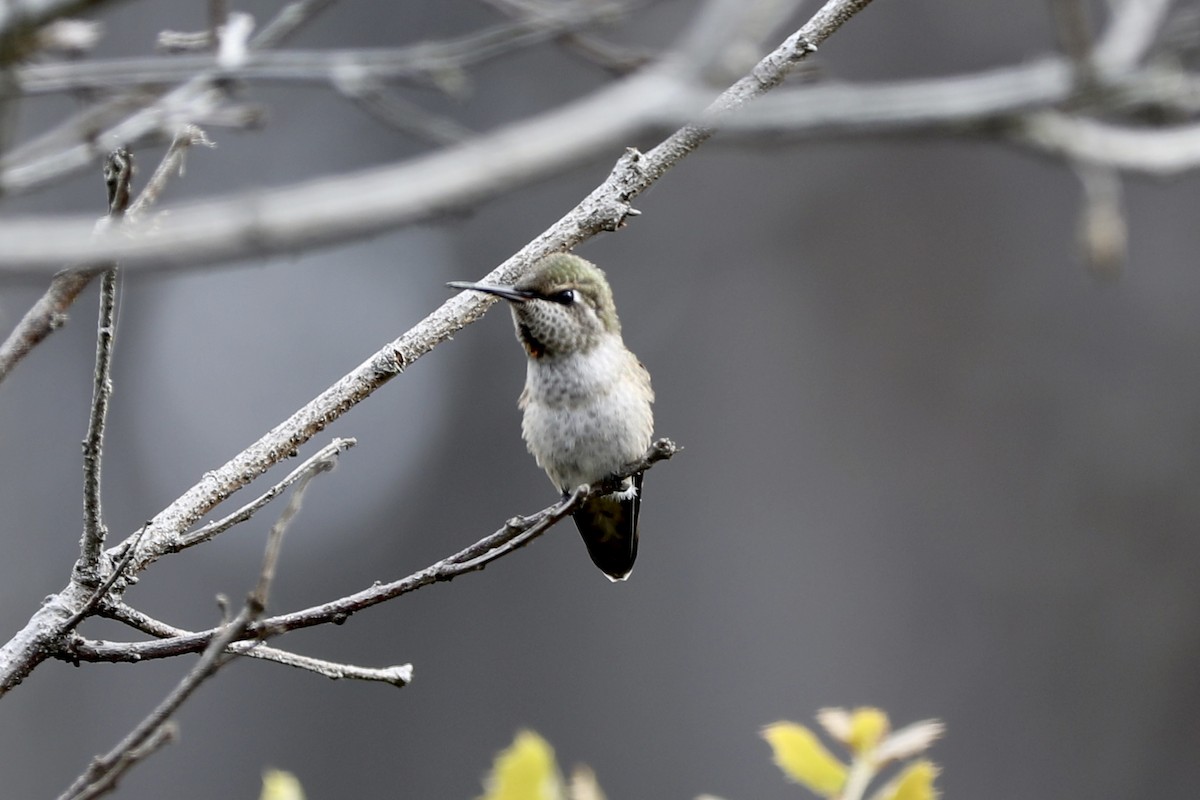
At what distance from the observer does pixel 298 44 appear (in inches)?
619

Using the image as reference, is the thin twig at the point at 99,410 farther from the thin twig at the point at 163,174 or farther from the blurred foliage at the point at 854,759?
the blurred foliage at the point at 854,759

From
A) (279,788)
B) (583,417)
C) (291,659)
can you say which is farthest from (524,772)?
(583,417)

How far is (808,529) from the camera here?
1052 centimetres

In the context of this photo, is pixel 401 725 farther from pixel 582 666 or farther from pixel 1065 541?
pixel 1065 541

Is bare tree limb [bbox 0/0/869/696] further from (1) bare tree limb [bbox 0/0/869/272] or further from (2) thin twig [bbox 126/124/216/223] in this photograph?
(1) bare tree limb [bbox 0/0/869/272]

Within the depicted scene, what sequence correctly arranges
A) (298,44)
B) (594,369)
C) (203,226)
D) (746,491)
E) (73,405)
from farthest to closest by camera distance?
(298,44), (73,405), (746,491), (594,369), (203,226)

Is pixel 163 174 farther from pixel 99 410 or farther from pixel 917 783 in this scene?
pixel 917 783

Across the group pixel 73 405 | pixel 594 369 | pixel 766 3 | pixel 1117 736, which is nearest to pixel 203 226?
pixel 766 3

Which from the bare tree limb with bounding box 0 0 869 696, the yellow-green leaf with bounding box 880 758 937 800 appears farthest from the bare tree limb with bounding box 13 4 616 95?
the yellow-green leaf with bounding box 880 758 937 800

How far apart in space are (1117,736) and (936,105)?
31.2 ft

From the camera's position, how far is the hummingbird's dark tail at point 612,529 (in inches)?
161

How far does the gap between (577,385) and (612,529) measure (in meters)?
0.57

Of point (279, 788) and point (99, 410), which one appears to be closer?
point (279, 788)

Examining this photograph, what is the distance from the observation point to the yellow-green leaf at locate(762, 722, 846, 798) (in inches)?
54.3
